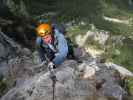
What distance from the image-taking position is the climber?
8.70 meters

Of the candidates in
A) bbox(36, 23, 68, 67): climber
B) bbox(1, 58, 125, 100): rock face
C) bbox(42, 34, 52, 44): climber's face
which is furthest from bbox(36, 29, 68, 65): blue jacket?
bbox(1, 58, 125, 100): rock face

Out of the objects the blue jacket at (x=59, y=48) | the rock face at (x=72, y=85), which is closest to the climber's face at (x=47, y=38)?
the blue jacket at (x=59, y=48)

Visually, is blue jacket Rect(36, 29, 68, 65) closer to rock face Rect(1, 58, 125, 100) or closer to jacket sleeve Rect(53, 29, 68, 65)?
jacket sleeve Rect(53, 29, 68, 65)

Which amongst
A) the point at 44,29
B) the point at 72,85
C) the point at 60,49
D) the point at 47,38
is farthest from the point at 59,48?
the point at 72,85

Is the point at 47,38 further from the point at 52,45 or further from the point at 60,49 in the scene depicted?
the point at 60,49

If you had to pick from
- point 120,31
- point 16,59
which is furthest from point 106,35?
point 16,59

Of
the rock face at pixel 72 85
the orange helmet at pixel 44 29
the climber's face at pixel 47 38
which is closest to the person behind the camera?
the rock face at pixel 72 85

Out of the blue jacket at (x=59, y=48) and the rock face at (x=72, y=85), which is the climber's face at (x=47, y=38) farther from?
the rock face at (x=72, y=85)

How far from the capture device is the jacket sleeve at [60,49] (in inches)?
345

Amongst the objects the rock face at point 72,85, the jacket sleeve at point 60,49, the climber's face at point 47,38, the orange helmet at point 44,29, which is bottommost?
the rock face at point 72,85

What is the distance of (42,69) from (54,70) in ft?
3.64

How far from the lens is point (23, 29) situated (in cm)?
1316

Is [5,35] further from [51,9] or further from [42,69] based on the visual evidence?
[51,9]

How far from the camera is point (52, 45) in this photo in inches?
346
